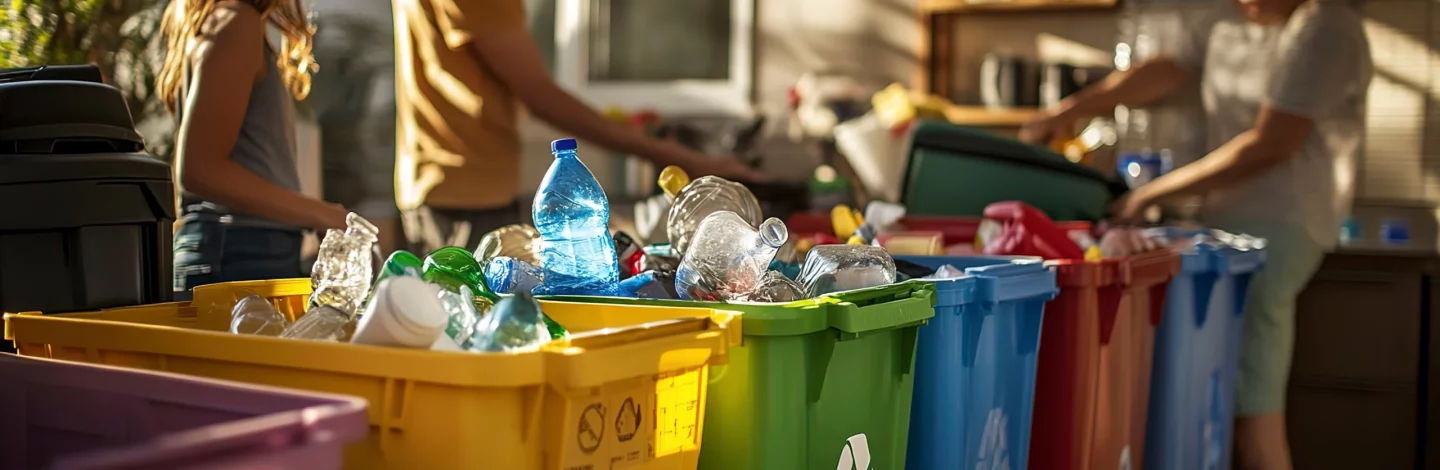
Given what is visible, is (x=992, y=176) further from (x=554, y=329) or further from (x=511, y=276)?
(x=554, y=329)

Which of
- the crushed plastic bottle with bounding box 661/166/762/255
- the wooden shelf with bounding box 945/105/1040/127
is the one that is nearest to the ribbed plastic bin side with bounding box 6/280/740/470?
the crushed plastic bottle with bounding box 661/166/762/255

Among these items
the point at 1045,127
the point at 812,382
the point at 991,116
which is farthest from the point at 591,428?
the point at 991,116

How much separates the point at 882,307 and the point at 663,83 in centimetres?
407

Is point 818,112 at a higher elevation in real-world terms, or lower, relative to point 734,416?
higher

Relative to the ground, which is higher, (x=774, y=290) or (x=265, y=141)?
(x=265, y=141)

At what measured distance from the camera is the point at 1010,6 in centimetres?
496

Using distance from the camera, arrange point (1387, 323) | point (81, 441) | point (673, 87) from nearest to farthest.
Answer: point (81, 441) → point (1387, 323) → point (673, 87)

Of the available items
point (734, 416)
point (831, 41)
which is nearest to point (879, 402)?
point (734, 416)

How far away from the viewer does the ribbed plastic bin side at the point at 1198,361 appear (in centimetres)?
291

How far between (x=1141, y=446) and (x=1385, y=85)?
2.17 m

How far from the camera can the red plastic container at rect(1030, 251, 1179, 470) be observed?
2398mm

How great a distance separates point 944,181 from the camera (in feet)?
11.5

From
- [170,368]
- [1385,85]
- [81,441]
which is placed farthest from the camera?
[1385,85]

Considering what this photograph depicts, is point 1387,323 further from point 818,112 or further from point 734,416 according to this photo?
point 734,416
